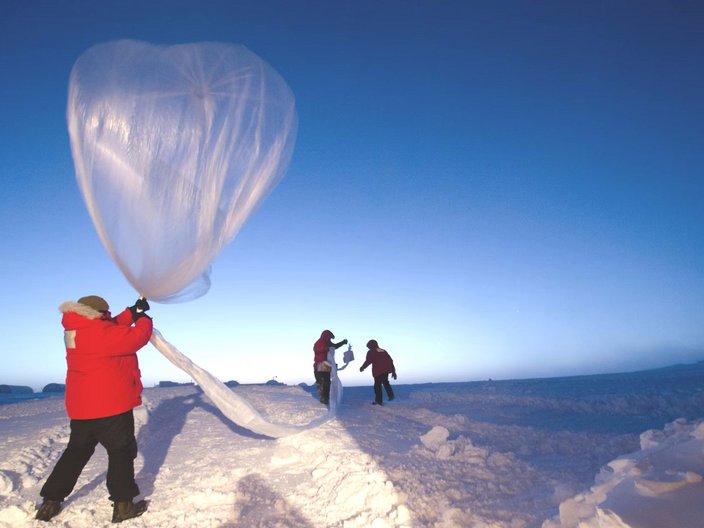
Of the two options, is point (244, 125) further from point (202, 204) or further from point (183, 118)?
point (202, 204)

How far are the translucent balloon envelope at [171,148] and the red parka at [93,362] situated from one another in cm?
65

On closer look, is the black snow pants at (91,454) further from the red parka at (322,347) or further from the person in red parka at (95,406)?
the red parka at (322,347)

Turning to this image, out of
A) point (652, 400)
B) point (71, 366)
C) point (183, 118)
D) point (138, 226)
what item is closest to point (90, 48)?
point (183, 118)

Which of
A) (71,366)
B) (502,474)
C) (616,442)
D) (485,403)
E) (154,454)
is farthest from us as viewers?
(485,403)

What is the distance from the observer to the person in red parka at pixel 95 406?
3131mm

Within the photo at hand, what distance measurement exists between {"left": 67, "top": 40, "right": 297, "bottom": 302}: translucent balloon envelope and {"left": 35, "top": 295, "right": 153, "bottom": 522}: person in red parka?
684 mm

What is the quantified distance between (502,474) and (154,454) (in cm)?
393

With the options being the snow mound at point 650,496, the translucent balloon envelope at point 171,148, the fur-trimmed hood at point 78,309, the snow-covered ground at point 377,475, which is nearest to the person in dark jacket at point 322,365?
the snow-covered ground at point 377,475

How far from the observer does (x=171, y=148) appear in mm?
3814

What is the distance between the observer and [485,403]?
34.4 feet

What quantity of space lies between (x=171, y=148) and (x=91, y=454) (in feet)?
9.05

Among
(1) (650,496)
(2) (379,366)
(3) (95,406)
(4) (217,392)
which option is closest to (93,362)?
(3) (95,406)

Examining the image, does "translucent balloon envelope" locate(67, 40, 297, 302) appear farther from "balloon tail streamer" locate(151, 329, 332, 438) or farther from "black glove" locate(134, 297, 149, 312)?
"balloon tail streamer" locate(151, 329, 332, 438)

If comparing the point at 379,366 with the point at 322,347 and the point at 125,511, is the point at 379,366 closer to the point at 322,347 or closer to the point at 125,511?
the point at 322,347
